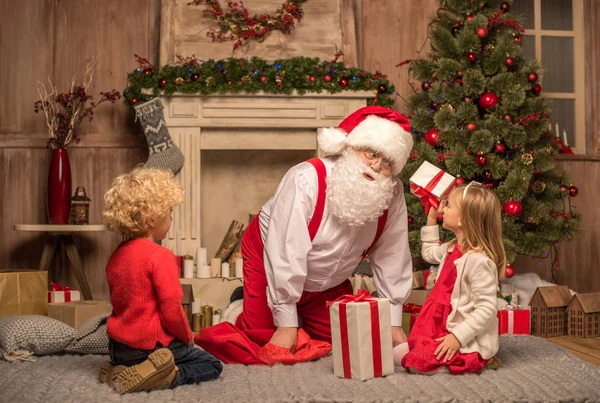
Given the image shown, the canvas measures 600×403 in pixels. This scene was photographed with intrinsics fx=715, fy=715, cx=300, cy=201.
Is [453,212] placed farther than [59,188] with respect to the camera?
No

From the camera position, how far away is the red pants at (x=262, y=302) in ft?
9.46

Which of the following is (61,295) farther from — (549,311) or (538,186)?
(538,186)

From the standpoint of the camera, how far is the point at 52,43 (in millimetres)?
5070

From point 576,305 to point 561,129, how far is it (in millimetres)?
1894

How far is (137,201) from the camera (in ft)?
7.47

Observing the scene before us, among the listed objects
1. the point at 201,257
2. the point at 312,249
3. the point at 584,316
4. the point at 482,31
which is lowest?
the point at 584,316

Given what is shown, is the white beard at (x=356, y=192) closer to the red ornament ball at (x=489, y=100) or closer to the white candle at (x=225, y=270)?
the red ornament ball at (x=489, y=100)

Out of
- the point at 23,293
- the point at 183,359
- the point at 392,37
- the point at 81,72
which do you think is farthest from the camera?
the point at 392,37

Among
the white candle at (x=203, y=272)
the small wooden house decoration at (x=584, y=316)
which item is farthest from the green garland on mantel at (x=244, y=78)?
the small wooden house decoration at (x=584, y=316)

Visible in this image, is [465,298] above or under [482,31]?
→ under

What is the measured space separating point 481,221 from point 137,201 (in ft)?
3.96

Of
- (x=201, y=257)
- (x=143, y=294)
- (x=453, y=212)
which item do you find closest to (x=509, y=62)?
(x=453, y=212)

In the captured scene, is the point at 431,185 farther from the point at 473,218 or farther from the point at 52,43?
the point at 52,43

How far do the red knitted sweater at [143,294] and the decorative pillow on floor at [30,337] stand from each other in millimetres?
720
